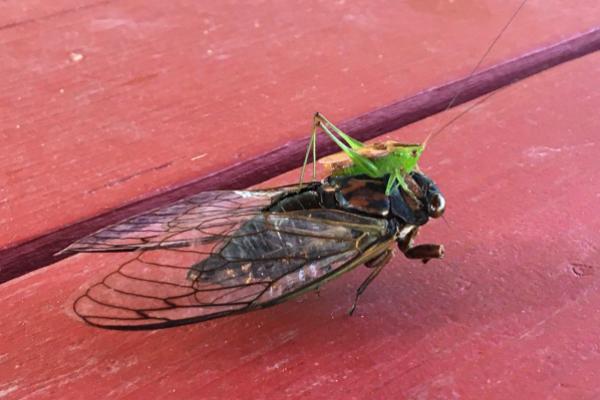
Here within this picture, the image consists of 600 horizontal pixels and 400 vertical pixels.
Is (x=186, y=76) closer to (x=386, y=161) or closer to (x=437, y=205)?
(x=386, y=161)

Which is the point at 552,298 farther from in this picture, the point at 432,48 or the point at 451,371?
the point at 432,48

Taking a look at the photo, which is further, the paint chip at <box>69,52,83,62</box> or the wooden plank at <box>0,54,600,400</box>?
the paint chip at <box>69,52,83,62</box>

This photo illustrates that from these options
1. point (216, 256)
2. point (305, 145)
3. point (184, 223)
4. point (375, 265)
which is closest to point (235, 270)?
point (216, 256)

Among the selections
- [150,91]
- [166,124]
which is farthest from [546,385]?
[150,91]

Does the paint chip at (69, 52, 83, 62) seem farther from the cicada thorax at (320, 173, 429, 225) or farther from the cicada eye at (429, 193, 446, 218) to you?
the cicada eye at (429, 193, 446, 218)

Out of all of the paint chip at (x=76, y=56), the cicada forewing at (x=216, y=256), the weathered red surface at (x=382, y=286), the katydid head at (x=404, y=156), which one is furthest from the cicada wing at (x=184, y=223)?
the paint chip at (x=76, y=56)

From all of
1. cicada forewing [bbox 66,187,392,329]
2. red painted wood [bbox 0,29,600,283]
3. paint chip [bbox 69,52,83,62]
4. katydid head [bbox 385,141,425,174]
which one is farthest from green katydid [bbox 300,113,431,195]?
paint chip [bbox 69,52,83,62]
